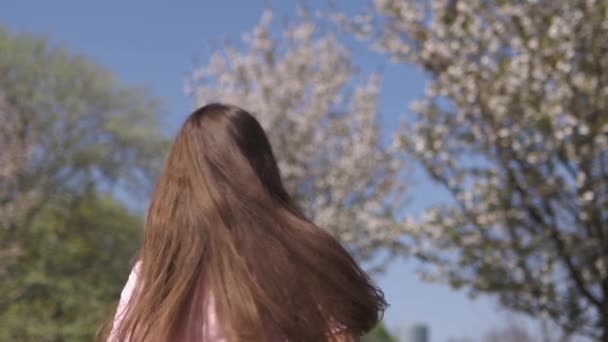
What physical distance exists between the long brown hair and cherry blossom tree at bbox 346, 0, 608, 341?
7.12m

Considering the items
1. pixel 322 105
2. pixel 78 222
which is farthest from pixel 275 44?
pixel 78 222

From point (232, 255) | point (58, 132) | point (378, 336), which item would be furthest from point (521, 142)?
point (378, 336)

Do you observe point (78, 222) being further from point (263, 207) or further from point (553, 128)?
point (263, 207)

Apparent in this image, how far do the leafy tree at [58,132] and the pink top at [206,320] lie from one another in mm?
16887

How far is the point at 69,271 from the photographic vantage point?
20.8m

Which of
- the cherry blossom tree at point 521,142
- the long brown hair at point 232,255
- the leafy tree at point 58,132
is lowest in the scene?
the long brown hair at point 232,255

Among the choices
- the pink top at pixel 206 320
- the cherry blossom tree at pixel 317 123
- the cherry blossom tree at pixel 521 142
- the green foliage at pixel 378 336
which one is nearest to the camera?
the pink top at pixel 206 320

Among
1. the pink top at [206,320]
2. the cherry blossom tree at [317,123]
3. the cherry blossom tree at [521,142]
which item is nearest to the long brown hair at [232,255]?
the pink top at [206,320]

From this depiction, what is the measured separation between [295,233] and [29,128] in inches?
708

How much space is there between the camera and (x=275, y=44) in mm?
18297

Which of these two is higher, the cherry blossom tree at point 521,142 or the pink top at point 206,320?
the cherry blossom tree at point 521,142

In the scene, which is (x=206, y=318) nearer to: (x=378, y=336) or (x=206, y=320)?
(x=206, y=320)

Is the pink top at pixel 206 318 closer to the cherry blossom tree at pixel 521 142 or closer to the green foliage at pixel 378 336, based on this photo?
the cherry blossom tree at pixel 521 142

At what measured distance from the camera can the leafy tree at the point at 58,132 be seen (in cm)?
1894
